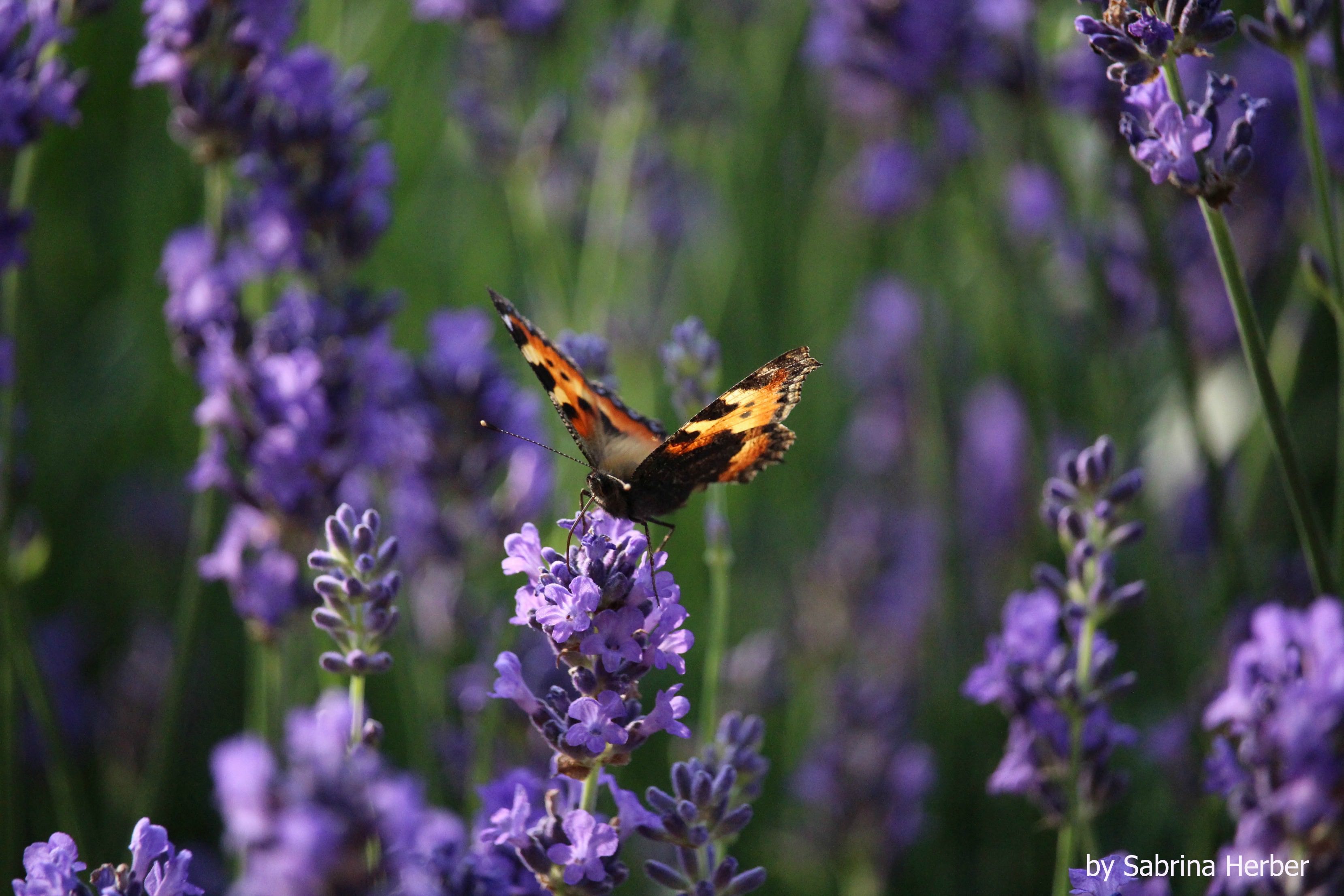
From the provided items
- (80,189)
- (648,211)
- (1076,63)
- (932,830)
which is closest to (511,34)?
(648,211)

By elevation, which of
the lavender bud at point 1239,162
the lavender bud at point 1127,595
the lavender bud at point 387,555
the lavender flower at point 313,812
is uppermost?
the lavender bud at point 1239,162

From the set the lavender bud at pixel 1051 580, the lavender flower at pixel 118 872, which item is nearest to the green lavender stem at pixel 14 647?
the lavender flower at pixel 118 872

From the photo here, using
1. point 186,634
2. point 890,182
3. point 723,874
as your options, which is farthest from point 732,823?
point 890,182

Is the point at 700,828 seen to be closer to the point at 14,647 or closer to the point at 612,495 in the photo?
the point at 612,495

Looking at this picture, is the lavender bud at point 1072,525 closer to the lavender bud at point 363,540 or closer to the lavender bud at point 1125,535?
the lavender bud at point 1125,535

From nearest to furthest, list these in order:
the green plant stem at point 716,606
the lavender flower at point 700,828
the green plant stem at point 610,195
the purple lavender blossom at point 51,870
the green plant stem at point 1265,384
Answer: the purple lavender blossom at point 51,870 < the lavender flower at point 700,828 < the green plant stem at point 1265,384 < the green plant stem at point 716,606 < the green plant stem at point 610,195

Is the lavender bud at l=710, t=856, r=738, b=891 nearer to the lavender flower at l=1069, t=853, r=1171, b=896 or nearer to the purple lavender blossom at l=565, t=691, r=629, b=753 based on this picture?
the purple lavender blossom at l=565, t=691, r=629, b=753
